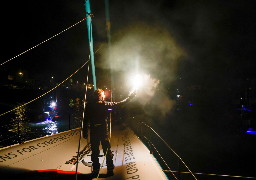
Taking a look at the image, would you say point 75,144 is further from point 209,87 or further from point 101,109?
point 209,87

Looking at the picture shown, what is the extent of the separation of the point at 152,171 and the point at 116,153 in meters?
1.39

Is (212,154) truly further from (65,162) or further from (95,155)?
(65,162)

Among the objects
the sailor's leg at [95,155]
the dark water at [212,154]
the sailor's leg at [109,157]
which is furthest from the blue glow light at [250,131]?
the sailor's leg at [95,155]

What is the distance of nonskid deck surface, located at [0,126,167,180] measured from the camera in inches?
115

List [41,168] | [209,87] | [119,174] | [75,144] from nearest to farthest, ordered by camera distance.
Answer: [119,174] < [41,168] < [75,144] < [209,87]

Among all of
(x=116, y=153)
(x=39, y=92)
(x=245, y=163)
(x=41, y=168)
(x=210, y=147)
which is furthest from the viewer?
(x=39, y=92)

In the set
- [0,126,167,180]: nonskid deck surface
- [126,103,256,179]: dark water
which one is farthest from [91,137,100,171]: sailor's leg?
[126,103,256,179]: dark water

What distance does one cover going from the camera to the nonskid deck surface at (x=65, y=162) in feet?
9.57

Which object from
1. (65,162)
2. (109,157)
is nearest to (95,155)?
(109,157)

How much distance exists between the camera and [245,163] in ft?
22.1

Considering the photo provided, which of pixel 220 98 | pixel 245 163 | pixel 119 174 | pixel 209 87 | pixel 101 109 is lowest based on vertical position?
pixel 245 163

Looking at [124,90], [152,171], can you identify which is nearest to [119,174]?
[152,171]

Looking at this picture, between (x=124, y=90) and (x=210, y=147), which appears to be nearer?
(x=210, y=147)

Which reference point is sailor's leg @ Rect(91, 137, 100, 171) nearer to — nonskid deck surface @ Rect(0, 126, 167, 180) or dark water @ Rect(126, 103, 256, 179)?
nonskid deck surface @ Rect(0, 126, 167, 180)
